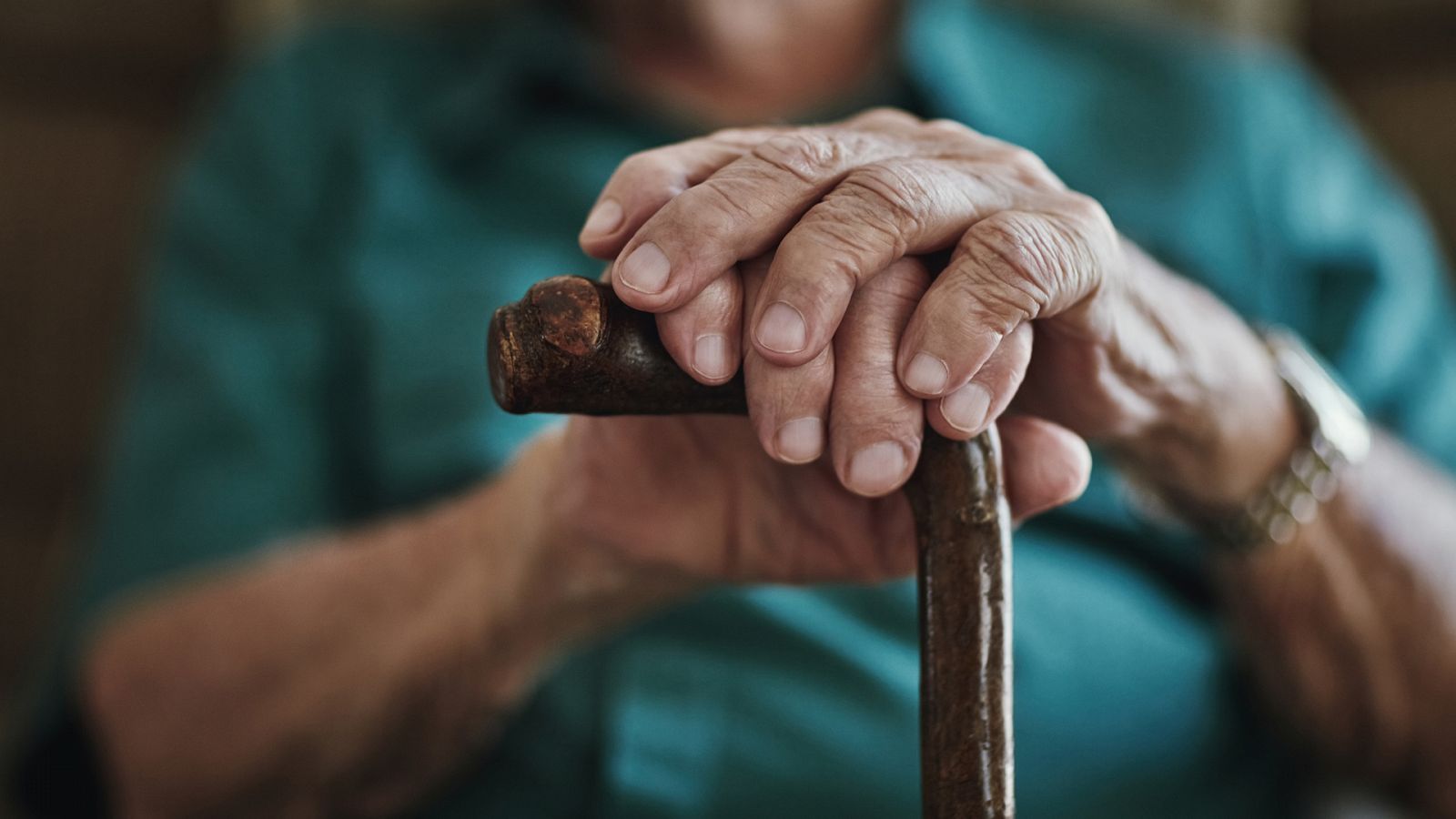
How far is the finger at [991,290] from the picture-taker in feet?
1.08

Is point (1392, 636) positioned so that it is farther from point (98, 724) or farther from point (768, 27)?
point (98, 724)

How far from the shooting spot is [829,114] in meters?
0.80

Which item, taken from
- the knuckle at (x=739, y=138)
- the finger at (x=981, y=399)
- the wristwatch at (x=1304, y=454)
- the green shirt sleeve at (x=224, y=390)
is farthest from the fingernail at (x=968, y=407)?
the green shirt sleeve at (x=224, y=390)

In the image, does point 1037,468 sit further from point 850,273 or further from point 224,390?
point 224,390

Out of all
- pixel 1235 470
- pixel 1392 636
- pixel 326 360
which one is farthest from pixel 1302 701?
pixel 326 360

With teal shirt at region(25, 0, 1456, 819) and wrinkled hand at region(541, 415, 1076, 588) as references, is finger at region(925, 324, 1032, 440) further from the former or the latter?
teal shirt at region(25, 0, 1456, 819)

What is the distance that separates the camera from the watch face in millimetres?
561

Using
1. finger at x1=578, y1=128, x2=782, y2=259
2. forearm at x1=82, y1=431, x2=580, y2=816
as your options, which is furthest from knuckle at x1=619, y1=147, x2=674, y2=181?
forearm at x1=82, y1=431, x2=580, y2=816

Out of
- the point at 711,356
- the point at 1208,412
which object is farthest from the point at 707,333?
the point at 1208,412

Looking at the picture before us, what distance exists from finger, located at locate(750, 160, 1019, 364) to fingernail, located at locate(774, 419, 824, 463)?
0.06 ft

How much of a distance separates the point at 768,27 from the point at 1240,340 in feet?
1.29

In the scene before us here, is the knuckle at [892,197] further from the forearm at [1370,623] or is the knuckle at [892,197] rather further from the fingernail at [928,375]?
the forearm at [1370,623]

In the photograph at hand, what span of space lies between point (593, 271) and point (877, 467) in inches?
12.4

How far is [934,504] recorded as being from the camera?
1.14ft
